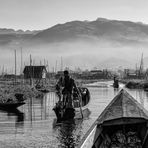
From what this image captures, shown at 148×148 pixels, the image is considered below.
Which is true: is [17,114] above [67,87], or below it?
below

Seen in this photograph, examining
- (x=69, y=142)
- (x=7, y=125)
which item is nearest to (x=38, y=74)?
(x=7, y=125)

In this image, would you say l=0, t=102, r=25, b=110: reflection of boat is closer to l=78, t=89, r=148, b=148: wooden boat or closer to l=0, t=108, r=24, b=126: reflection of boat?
l=0, t=108, r=24, b=126: reflection of boat

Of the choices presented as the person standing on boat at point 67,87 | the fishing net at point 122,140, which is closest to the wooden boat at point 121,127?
the fishing net at point 122,140

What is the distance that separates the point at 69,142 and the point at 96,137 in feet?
21.0

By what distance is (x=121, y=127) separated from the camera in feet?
48.4

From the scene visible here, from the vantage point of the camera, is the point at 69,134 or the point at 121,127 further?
the point at 69,134

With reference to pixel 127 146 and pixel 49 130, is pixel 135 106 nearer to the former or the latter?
pixel 127 146

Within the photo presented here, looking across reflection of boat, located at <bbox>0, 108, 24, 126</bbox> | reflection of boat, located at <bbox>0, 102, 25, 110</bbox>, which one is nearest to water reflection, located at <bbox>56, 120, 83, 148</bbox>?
reflection of boat, located at <bbox>0, 108, 24, 126</bbox>

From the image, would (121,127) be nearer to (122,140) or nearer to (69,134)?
(122,140)

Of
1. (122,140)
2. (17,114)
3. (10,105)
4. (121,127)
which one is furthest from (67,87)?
(10,105)

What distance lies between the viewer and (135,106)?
1446 cm

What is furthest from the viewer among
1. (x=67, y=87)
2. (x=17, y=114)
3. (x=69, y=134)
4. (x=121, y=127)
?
(x=17, y=114)

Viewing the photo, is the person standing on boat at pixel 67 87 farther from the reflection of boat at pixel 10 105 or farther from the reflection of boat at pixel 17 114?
the reflection of boat at pixel 10 105

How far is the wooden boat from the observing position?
536 inches
